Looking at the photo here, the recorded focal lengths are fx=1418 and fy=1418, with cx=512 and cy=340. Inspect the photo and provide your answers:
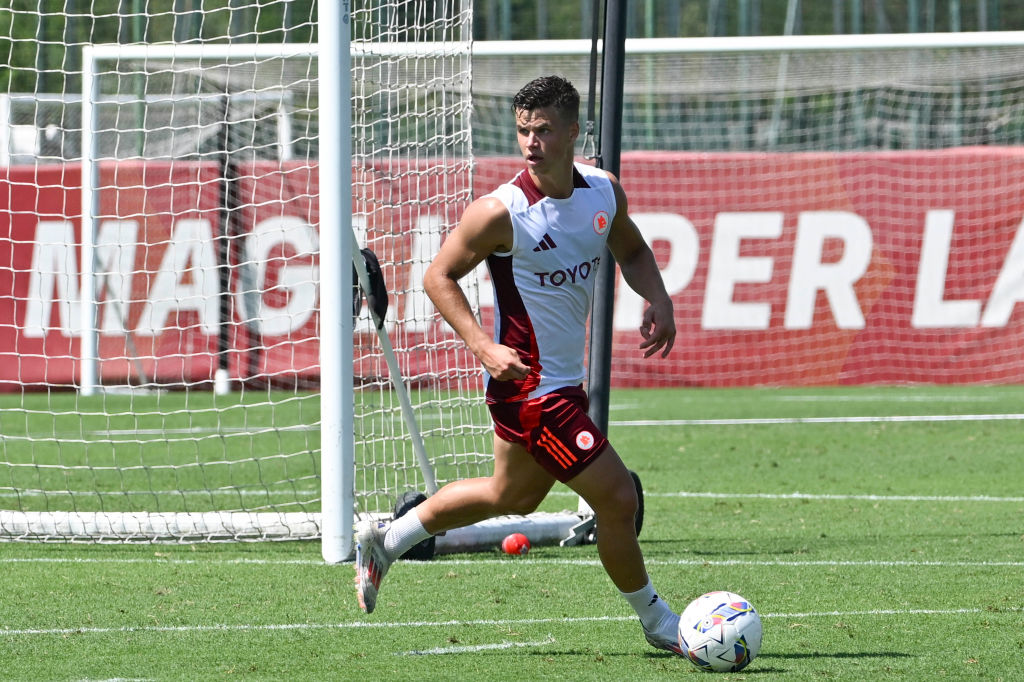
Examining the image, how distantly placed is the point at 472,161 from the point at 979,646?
4.20 m

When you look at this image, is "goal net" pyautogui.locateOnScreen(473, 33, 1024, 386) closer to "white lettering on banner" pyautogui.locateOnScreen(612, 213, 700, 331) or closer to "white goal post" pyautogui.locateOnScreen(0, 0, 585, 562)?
"white lettering on banner" pyautogui.locateOnScreen(612, 213, 700, 331)

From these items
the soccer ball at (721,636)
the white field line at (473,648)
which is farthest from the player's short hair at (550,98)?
the white field line at (473,648)

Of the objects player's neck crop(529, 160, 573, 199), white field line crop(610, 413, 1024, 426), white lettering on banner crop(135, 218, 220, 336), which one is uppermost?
player's neck crop(529, 160, 573, 199)

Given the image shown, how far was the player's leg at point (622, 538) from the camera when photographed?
16.2 ft

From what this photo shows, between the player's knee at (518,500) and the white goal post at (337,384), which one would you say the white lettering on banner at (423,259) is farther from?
the player's knee at (518,500)

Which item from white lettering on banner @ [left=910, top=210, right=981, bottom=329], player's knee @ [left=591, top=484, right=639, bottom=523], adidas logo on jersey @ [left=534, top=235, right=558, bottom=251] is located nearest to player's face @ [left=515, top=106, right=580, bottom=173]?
adidas logo on jersey @ [left=534, top=235, right=558, bottom=251]

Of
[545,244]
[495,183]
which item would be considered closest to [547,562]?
[545,244]

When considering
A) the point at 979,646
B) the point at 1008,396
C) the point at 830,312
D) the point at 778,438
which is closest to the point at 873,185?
the point at 830,312

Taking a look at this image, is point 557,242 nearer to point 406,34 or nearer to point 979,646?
point 979,646

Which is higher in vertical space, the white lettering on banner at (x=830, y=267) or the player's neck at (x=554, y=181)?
the player's neck at (x=554, y=181)

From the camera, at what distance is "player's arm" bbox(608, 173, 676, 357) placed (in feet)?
17.3

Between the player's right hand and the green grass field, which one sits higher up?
the player's right hand

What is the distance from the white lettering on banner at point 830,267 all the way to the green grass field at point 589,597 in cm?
769

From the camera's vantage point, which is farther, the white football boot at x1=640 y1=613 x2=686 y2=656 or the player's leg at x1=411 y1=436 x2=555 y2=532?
the player's leg at x1=411 y1=436 x2=555 y2=532
